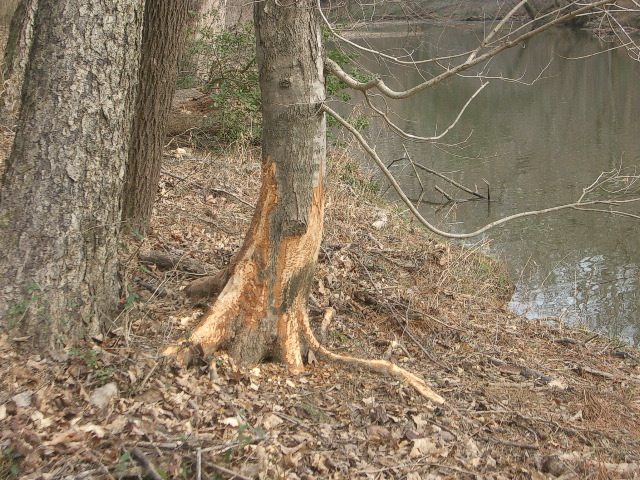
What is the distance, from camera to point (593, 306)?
8477 mm

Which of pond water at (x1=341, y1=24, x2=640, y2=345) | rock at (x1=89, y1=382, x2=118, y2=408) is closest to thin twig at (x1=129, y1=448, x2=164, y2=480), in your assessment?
rock at (x1=89, y1=382, x2=118, y2=408)

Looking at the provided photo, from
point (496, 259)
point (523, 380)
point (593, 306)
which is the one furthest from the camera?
point (496, 259)

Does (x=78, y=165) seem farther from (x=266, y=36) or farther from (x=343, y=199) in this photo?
(x=343, y=199)

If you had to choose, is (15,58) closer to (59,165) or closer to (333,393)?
(59,165)

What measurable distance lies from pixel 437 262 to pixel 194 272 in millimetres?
3082

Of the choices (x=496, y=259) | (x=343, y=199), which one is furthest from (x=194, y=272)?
(x=496, y=259)

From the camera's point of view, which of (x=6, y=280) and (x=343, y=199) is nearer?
(x=6, y=280)

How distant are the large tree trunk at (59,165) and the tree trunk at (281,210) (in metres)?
0.81

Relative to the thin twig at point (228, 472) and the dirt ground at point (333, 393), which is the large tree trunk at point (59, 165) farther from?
the thin twig at point (228, 472)

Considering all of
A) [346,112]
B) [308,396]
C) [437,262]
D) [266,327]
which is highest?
[346,112]

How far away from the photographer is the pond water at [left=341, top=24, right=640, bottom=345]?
8680mm

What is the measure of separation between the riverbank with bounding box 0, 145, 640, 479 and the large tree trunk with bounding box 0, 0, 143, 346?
229mm

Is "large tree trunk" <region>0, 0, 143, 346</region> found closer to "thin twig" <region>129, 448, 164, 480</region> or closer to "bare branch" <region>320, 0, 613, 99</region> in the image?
"thin twig" <region>129, 448, 164, 480</region>

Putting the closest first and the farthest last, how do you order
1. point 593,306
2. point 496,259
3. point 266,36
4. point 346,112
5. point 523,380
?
point 266,36, point 523,380, point 593,306, point 496,259, point 346,112
